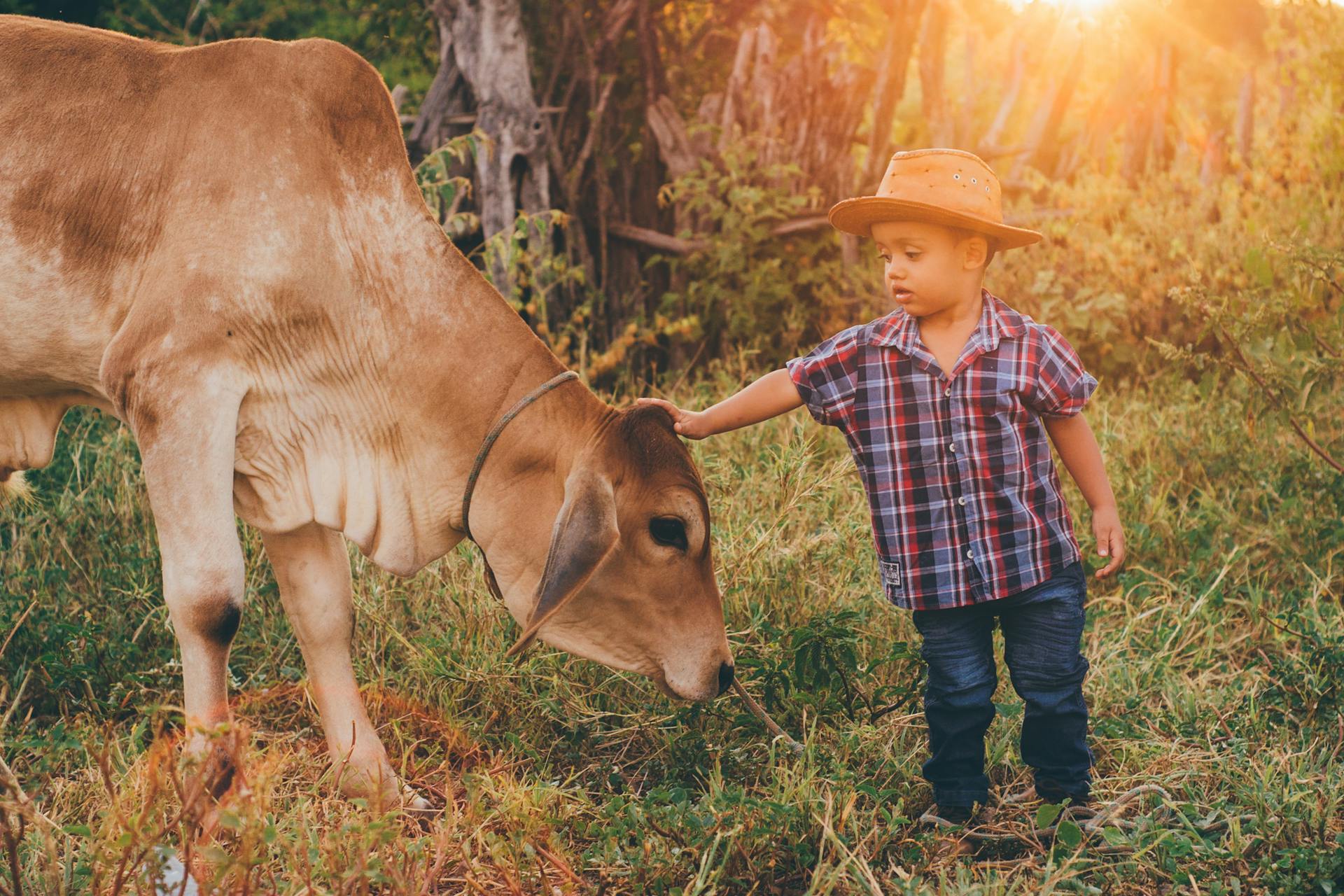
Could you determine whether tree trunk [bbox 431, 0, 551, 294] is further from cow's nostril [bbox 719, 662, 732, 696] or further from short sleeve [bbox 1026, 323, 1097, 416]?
short sleeve [bbox 1026, 323, 1097, 416]

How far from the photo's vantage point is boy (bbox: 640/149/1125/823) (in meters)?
2.66

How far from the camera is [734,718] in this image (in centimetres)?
314

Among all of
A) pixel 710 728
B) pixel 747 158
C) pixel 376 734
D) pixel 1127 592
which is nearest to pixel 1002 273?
pixel 747 158

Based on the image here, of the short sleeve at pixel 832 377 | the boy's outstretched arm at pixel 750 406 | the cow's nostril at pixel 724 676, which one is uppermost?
the short sleeve at pixel 832 377

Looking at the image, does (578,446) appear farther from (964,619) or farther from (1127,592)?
(1127,592)

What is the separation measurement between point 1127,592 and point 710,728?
1.60 meters

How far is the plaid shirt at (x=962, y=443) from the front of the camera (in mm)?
2664

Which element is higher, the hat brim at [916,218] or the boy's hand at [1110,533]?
the hat brim at [916,218]

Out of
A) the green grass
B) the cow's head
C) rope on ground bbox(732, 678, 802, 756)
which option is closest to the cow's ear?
the cow's head

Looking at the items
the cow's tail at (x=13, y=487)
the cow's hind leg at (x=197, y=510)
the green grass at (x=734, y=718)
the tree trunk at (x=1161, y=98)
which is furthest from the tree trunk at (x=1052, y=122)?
the cow's hind leg at (x=197, y=510)

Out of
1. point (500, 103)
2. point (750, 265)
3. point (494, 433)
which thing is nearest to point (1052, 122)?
point (750, 265)

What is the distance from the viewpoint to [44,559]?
159 inches

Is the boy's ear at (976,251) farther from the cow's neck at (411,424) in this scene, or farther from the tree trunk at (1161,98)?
the tree trunk at (1161,98)

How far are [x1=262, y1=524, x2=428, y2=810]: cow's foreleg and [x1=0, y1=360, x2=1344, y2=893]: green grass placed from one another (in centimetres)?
13
